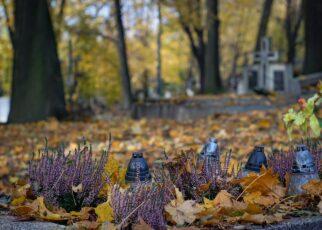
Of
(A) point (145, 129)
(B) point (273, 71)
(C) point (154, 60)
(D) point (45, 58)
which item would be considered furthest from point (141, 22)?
(A) point (145, 129)

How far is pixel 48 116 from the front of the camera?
1314 centimetres

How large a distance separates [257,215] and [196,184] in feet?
1.70

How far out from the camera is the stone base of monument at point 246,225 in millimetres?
2495

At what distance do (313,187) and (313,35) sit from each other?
14.0m

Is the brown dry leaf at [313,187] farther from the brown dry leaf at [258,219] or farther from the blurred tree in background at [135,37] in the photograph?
the blurred tree in background at [135,37]

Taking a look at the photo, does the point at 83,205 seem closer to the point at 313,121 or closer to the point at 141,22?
the point at 313,121

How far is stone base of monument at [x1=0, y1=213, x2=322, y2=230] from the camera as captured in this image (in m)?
2.49

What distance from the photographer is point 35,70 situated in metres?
13.3

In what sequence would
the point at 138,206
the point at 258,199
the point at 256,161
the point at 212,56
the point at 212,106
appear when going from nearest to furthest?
the point at 138,206 → the point at 258,199 → the point at 256,161 → the point at 212,106 → the point at 212,56

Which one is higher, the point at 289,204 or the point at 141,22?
A: the point at 141,22

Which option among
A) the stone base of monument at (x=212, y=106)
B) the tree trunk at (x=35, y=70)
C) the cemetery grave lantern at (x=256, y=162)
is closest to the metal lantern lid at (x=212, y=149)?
the cemetery grave lantern at (x=256, y=162)

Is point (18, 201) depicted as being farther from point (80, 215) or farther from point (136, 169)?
point (136, 169)

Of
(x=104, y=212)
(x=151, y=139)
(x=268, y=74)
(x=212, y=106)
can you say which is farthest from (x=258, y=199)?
(x=268, y=74)

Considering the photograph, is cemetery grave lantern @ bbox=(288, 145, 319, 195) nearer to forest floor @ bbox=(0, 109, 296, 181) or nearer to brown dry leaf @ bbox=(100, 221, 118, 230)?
brown dry leaf @ bbox=(100, 221, 118, 230)
